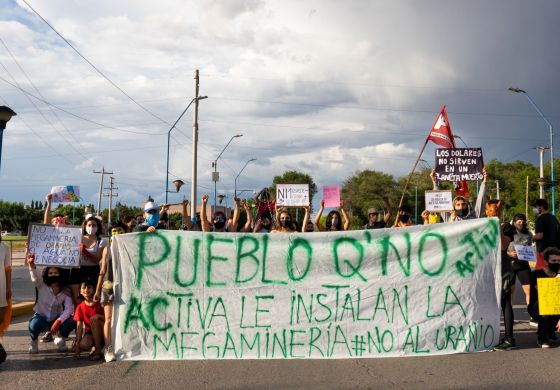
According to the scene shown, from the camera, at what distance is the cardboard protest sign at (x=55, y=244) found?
7.55 meters

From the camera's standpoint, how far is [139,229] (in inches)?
320

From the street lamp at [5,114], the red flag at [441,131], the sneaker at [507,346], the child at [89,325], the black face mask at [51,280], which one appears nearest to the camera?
the child at [89,325]

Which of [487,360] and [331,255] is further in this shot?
[331,255]

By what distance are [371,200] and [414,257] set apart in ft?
273

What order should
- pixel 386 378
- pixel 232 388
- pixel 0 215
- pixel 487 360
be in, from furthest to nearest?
pixel 0 215
pixel 487 360
pixel 386 378
pixel 232 388

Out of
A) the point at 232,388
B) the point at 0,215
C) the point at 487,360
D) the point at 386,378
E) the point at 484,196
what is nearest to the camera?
the point at 232,388

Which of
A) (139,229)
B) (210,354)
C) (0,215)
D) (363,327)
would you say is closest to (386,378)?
(363,327)

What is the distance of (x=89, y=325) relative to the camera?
691 cm

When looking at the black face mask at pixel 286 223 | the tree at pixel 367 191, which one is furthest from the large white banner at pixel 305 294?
the tree at pixel 367 191

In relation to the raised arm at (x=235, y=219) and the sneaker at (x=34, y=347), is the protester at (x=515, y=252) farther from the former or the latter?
the sneaker at (x=34, y=347)

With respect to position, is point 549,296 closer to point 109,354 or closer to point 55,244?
point 109,354

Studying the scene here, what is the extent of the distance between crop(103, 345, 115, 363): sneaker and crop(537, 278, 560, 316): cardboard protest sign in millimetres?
4737

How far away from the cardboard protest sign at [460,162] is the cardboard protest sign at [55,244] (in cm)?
899

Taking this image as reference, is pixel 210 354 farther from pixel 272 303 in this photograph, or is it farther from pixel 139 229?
pixel 139 229
